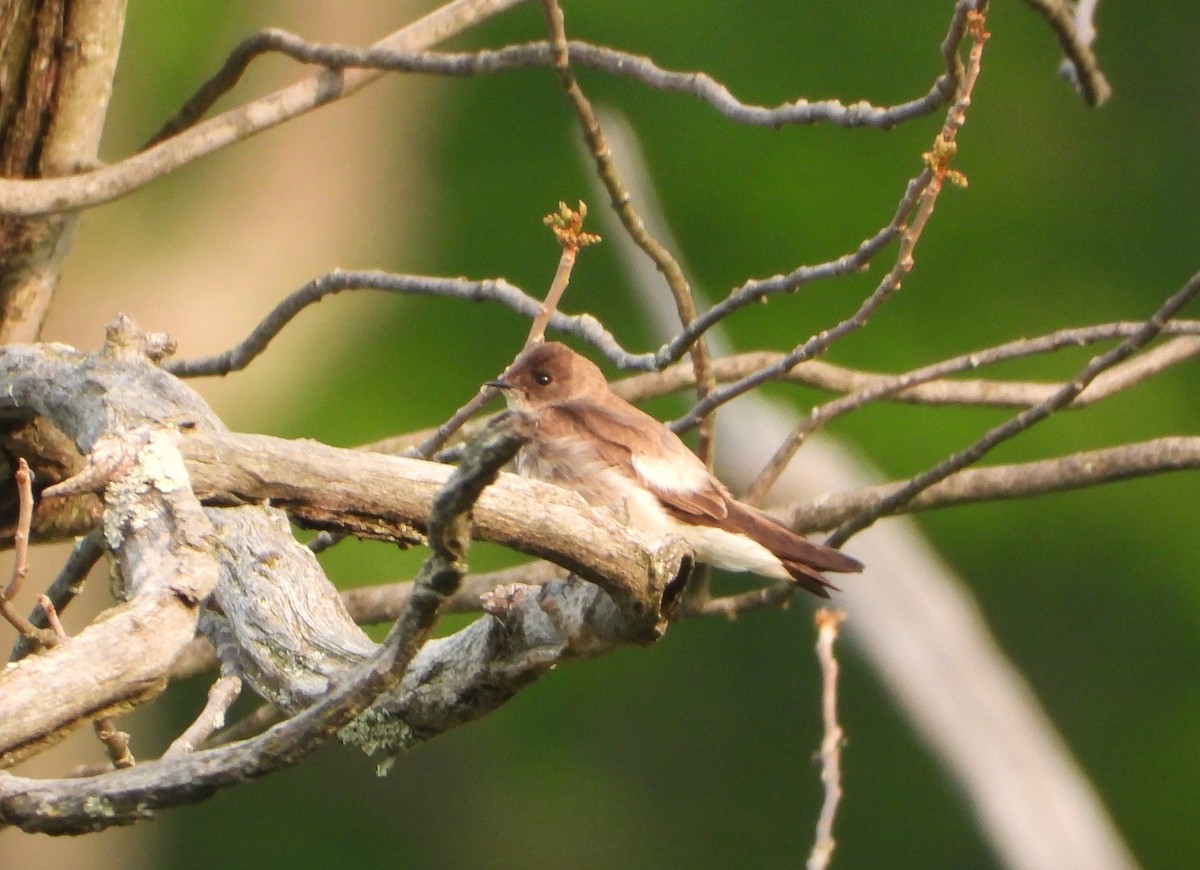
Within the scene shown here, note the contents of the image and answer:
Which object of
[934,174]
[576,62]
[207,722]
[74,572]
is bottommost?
[207,722]

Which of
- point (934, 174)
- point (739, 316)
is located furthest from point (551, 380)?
point (739, 316)

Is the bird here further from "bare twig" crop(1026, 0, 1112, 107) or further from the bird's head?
"bare twig" crop(1026, 0, 1112, 107)

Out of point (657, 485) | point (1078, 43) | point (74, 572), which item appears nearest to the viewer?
point (74, 572)

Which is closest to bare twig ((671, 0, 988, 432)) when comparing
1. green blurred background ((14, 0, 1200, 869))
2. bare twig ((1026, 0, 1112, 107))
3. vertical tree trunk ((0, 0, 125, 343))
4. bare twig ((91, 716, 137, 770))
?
bare twig ((1026, 0, 1112, 107))

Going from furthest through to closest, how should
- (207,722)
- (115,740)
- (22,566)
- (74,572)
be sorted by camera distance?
1. (74,572)
2. (115,740)
3. (22,566)
4. (207,722)

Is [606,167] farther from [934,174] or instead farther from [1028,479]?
[1028,479]

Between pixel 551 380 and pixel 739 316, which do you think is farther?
pixel 739 316

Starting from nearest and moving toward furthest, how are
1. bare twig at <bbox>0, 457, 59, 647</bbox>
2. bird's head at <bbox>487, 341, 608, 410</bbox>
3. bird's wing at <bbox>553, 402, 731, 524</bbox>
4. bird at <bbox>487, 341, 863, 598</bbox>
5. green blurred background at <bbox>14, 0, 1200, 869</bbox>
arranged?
bare twig at <bbox>0, 457, 59, 647</bbox> → bird at <bbox>487, 341, 863, 598</bbox> → bird's wing at <bbox>553, 402, 731, 524</bbox> → bird's head at <bbox>487, 341, 608, 410</bbox> → green blurred background at <bbox>14, 0, 1200, 869</bbox>

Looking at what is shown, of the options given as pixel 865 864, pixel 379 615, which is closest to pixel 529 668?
pixel 379 615

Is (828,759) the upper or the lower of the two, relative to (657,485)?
lower
